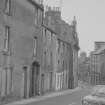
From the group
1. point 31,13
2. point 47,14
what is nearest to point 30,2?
point 31,13

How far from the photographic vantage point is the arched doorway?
3195cm

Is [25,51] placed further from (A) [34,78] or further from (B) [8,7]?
(B) [8,7]

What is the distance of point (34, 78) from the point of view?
108 feet

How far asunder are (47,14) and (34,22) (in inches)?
1042

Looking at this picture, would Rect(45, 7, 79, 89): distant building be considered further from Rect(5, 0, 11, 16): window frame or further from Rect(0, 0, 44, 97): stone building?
Rect(5, 0, 11, 16): window frame

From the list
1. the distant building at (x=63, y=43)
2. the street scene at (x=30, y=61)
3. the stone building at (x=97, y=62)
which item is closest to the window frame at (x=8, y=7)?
the street scene at (x=30, y=61)

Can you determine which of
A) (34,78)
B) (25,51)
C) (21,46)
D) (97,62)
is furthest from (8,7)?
(97,62)

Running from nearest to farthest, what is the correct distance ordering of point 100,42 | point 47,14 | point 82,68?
1. point 47,14
2. point 100,42
3. point 82,68

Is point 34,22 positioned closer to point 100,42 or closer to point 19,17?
point 19,17

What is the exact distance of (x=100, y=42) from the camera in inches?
3777

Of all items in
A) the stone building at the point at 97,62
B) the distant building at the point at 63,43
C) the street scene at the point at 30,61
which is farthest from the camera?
the stone building at the point at 97,62

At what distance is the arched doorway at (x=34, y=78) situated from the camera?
105 feet

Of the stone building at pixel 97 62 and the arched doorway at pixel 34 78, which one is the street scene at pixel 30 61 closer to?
the arched doorway at pixel 34 78

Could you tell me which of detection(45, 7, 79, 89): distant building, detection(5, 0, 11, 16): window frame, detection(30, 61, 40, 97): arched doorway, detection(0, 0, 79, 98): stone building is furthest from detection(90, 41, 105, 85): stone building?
detection(5, 0, 11, 16): window frame
